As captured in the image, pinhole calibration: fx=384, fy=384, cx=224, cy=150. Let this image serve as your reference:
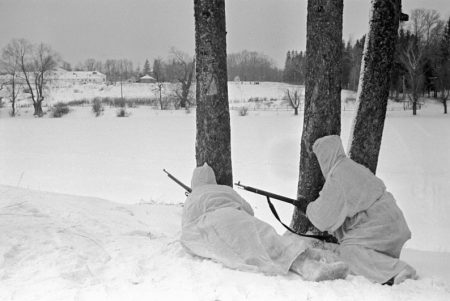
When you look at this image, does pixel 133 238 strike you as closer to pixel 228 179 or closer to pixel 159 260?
pixel 159 260

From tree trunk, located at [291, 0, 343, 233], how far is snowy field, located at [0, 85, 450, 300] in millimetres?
1337

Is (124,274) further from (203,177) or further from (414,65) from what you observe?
(414,65)

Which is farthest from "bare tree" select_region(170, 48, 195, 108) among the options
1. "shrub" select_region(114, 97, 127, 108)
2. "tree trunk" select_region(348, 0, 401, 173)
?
"tree trunk" select_region(348, 0, 401, 173)

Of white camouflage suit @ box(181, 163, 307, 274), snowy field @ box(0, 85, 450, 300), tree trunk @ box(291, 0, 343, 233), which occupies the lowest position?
snowy field @ box(0, 85, 450, 300)

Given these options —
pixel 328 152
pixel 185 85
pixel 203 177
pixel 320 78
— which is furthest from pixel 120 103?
pixel 328 152

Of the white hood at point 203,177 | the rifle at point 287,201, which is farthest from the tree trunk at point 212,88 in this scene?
the rifle at point 287,201

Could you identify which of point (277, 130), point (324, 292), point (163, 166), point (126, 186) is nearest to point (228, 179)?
point (324, 292)

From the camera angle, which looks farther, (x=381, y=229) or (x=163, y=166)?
(x=163, y=166)

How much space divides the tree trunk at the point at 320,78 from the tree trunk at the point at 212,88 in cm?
81

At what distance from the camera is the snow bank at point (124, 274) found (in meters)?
2.38

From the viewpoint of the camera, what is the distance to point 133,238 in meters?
3.67

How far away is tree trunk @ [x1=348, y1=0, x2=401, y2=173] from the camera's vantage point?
403 centimetres

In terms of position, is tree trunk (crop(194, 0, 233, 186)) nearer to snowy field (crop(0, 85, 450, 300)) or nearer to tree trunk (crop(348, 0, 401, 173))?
snowy field (crop(0, 85, 450, 300))

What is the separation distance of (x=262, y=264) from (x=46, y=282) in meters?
1.46
